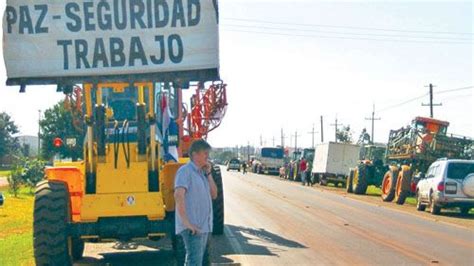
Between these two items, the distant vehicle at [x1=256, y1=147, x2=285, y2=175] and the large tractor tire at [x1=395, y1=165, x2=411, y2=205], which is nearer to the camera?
the large tractor tire at [x1=395, y1=165, x2=411, y2=205]

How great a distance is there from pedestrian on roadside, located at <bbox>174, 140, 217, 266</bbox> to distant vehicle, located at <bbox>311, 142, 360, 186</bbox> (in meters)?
43.4

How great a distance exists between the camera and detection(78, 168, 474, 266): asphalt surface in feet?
44.2

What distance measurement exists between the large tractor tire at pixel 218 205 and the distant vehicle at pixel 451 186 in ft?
36.8

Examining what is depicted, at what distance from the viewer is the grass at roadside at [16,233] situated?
1370 cm

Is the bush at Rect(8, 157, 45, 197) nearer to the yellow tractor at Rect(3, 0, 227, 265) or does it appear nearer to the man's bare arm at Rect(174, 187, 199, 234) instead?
the yellow tractor at Rect(3, 0, 227, 265)

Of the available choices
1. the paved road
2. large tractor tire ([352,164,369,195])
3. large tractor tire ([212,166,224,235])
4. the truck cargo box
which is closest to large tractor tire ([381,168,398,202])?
large tractor tire ([352,164,369,195])

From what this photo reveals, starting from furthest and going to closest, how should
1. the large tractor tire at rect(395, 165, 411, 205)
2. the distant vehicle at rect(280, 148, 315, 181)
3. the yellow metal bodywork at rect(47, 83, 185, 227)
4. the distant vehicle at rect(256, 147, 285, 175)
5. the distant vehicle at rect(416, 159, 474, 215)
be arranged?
the distant vehicle at rect(256, 147, 285, 175)
the distant vehicle at rect(280, 148, 315, 181)
the large tractor tire at rect(395, 165, 411, 205)
the distant vehicle at rect(416, 159, 474, 215)
the yellow metal bodywork at rect(47, 83, 185, 227)

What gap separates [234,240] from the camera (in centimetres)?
1630

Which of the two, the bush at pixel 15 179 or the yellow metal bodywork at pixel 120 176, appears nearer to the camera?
the yellow metal bodywork at pixel 120 176

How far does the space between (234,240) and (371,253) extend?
10.6 feet

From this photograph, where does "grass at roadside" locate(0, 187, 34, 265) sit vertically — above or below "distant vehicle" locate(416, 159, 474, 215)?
below

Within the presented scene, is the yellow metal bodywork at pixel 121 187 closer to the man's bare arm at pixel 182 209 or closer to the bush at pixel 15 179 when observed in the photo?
the man's bare arm at pixel 182 209

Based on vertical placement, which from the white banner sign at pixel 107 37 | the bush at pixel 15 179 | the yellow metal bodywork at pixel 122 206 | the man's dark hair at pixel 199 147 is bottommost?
the bush at pixel 15 179

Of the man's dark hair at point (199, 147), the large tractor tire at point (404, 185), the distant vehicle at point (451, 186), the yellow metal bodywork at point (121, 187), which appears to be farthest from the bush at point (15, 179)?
the man's dark hair at point (199, 147)
